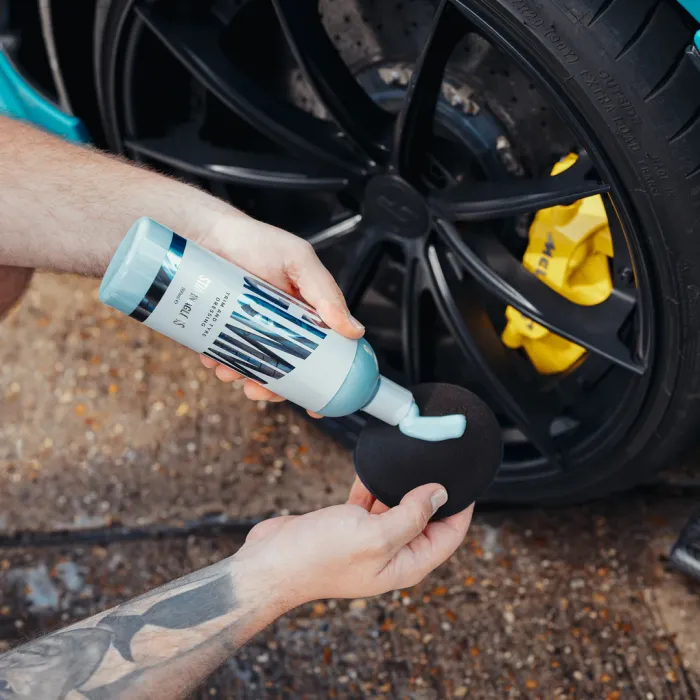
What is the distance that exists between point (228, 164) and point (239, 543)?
84 cm

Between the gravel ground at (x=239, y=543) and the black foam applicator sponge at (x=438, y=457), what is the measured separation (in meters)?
0.52

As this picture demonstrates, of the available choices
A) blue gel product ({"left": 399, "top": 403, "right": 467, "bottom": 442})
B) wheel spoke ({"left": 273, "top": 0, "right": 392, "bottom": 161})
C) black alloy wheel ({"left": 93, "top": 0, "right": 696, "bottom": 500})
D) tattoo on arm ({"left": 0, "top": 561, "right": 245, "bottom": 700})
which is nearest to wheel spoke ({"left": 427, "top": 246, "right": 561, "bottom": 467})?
black alloy wheel ({"left": 93, "top": 0, "right": 696, "bottom": 500})

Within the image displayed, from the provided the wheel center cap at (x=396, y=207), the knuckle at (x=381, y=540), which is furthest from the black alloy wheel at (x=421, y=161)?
the knuckle at (x=381, y=540)

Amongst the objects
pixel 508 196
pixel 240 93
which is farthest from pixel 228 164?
pixel 508 196

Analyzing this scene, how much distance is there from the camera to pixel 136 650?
125cm

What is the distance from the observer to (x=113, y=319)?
2383mm

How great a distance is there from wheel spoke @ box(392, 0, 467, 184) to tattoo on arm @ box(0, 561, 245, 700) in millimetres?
760

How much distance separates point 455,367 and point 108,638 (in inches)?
38.8

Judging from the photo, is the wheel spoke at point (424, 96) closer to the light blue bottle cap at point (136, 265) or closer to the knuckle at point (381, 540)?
the light blue bottle cap at point (136, 265)

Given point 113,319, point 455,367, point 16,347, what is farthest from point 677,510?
point 16,347

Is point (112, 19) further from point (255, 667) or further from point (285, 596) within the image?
point (255, 667)

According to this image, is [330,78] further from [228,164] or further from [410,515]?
[410,515]

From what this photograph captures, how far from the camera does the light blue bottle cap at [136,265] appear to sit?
3.70ft

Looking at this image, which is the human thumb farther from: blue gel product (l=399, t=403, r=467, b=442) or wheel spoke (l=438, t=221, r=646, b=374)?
wheel spoke (l=438, t=221, r=646, b=374)
